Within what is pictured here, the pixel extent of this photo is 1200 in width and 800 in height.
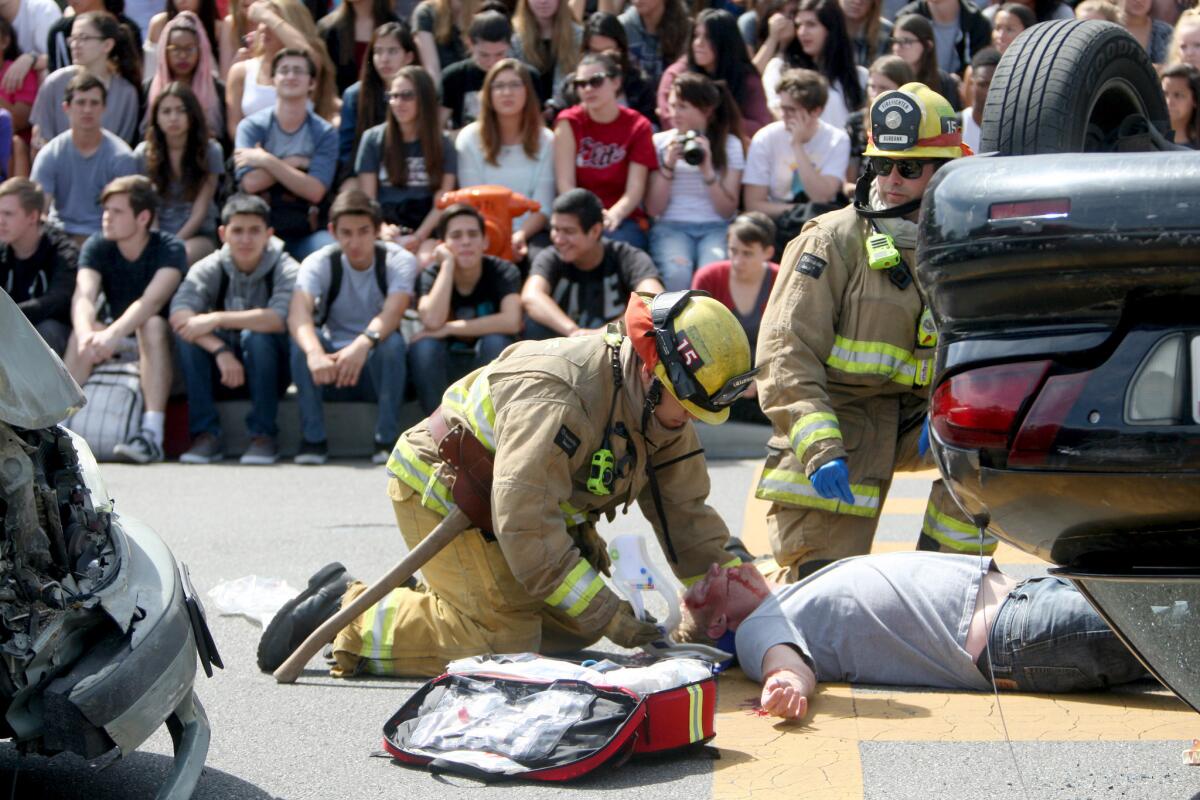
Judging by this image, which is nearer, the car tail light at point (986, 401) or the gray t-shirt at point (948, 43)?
the car tail light at point (986, 401)

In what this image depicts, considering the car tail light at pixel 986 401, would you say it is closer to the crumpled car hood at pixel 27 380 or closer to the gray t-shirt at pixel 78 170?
the crumpled car hood at pixel 27 380

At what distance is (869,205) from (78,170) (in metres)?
6.98

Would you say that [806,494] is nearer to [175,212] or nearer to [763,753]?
[763,753]

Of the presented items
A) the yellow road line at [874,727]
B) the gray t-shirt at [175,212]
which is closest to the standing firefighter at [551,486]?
the yellow road line at [874,727]

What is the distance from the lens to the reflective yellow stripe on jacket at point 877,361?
236 inches

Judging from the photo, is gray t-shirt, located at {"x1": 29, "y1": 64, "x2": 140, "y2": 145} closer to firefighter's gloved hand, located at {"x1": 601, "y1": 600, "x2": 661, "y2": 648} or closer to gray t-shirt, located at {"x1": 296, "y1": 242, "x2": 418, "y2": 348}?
gray t-shirt, located at {"x1": 296, "y1": 242, "x2": 418, "y2": 348}

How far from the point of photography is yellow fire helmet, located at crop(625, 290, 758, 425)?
4918 millimetres

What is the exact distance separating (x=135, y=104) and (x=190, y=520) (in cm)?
508

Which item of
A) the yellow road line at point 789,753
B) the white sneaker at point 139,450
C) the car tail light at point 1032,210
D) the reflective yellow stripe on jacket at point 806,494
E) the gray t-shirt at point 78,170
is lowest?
the white sneaker at point 139,450

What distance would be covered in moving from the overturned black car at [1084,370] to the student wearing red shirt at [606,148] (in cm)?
730

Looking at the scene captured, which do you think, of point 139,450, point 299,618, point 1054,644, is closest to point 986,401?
point 1054,644

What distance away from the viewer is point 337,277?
1012cm

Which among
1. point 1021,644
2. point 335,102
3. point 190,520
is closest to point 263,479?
point 190,520

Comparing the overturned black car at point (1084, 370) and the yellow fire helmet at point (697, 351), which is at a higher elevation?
the overturned black car at point (1084, 370)
